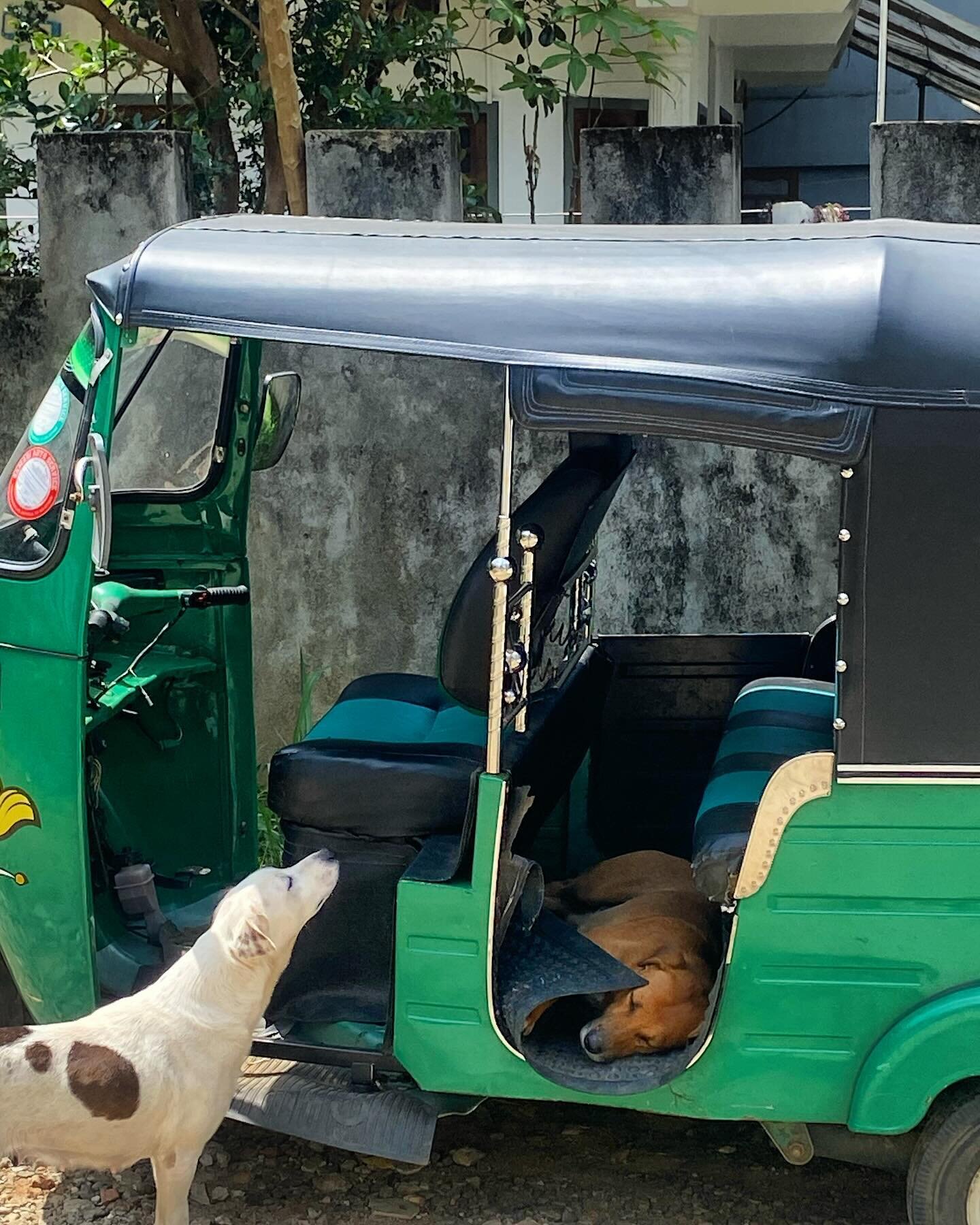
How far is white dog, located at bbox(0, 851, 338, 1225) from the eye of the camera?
9.94ft

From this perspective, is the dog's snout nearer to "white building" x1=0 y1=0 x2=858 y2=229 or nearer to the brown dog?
the brown dog

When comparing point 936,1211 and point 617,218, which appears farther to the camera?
point 617,218

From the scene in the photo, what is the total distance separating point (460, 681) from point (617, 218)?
2.66 metres

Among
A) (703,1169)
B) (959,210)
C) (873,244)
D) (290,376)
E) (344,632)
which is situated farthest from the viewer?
(344,632)

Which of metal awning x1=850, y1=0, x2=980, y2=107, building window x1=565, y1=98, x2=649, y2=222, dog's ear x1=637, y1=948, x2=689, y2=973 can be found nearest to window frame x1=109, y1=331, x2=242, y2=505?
dog's ear x1=637, y1=948, x2=689, y2=973

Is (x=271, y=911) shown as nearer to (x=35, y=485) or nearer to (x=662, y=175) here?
(x=35, y=485)

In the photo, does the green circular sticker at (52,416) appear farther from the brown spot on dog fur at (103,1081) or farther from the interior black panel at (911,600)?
the interior black panel at (911,600)

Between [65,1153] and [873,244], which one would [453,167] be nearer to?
[873,244]

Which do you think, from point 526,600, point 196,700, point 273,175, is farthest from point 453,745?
point 273,175

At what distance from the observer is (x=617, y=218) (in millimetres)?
5418

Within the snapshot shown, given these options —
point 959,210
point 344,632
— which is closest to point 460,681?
point 344,632

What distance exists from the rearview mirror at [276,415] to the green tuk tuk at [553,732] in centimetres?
38

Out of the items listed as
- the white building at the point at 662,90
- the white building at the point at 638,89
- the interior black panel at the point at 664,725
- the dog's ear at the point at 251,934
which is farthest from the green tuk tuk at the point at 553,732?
the white building at the point at 638,89

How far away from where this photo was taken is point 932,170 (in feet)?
17.2
